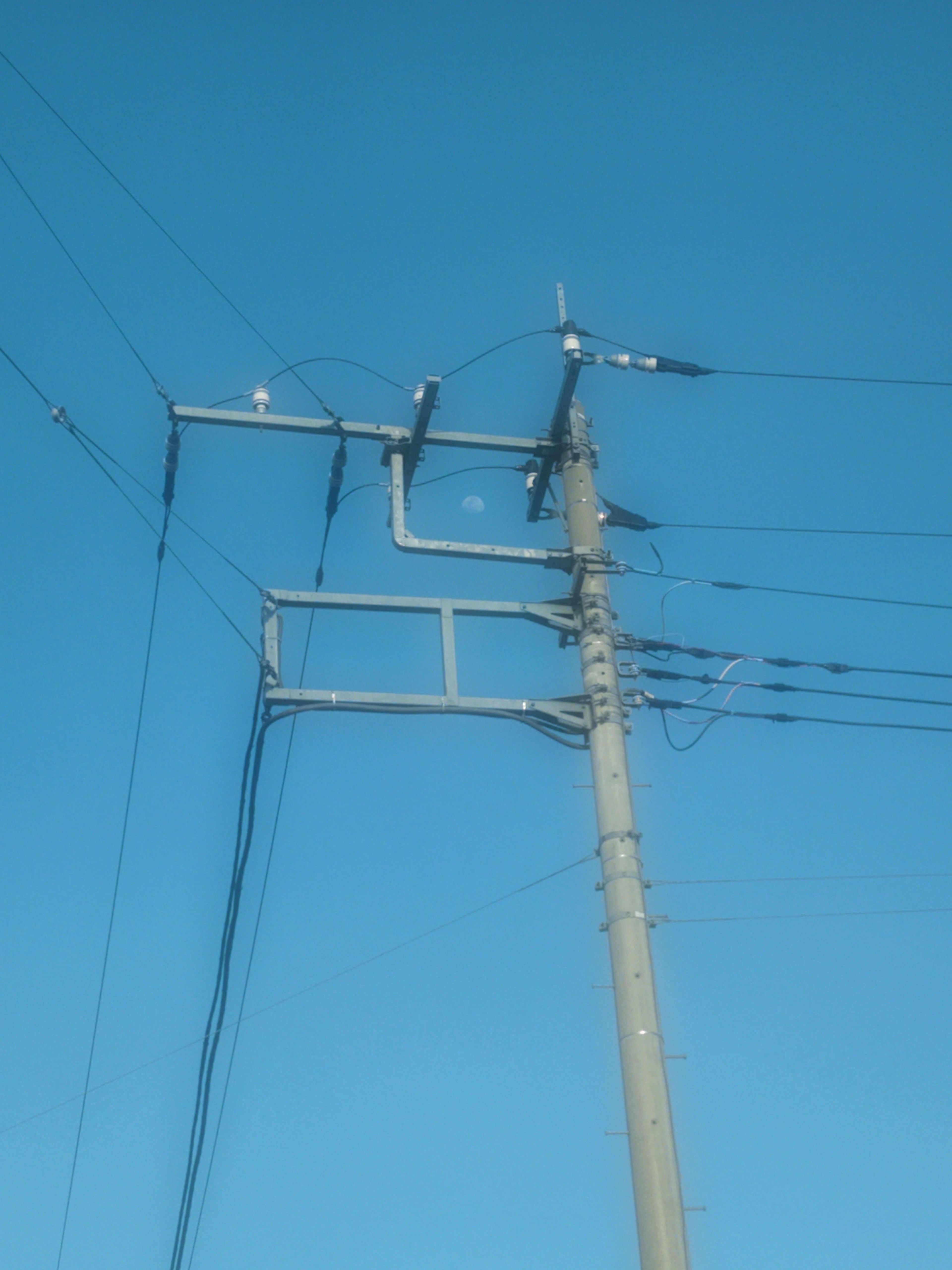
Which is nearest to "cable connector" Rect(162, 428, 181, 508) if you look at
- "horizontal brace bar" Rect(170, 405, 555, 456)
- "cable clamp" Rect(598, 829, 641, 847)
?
"horizontal brace bar" Rect(170, 405, 555, 456)

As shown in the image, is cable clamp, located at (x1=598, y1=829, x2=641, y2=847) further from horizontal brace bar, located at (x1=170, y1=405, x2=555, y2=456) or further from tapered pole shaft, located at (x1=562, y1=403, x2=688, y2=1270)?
horizontal brace bar, located at (x1=170, y1=405, x2=555, y2=456)

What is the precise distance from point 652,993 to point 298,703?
3.10 metres

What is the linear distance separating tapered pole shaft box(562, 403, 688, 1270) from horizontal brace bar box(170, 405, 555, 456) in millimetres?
539

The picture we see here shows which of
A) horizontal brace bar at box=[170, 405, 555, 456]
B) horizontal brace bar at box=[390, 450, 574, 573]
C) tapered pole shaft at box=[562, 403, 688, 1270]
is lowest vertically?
tapered pole shaft at box=[562, 403, 688, 1270]

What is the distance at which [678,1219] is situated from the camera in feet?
21.2

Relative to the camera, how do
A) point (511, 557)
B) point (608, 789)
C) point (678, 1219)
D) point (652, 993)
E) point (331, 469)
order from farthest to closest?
1. point (331, 469)
2. point (511, 557)
3. point (608, 789)
4. point (652, 993)
5. point (678, 1219)

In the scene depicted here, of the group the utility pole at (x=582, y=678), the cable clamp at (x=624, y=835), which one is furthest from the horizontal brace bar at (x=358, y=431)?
the cable clamp at (x=624, y=835)

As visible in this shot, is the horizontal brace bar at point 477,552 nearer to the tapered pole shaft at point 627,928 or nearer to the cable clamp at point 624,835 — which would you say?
the tapered pole shaft at point 627,928

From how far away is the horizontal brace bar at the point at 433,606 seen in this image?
29.4 ft

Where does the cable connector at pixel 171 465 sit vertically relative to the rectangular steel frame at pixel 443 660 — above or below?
above

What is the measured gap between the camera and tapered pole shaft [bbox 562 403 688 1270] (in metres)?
6.52

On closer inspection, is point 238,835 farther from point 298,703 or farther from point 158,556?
point 158,556

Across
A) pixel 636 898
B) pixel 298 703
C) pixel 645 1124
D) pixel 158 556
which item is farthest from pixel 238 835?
pixel 645 1124

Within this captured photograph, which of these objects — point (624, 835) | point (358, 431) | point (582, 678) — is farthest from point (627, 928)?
point (358, 431)
